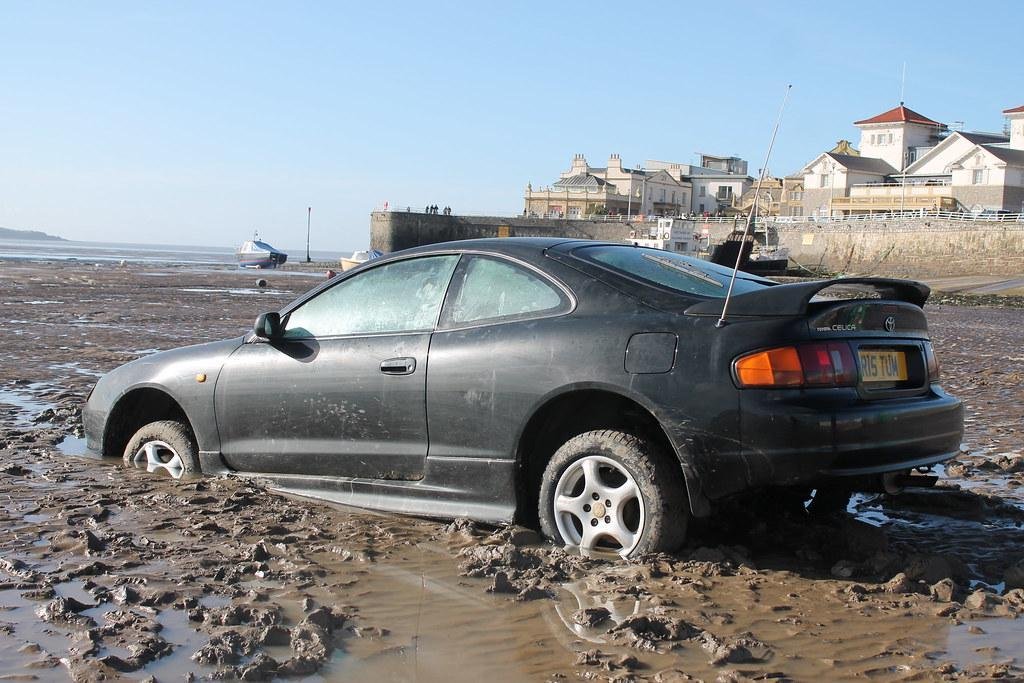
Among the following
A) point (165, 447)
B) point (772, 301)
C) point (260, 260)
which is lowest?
point (260, 260)

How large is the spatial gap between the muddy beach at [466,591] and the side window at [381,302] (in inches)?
36.9

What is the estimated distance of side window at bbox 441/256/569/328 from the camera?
16.1 feet

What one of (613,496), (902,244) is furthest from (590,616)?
(902,244)

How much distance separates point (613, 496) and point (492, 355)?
86cm

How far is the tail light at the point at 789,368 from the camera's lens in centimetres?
421

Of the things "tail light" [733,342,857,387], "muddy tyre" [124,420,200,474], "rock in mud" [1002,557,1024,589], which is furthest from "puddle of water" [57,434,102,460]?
"rock in mud" [1002,557,1024,589]

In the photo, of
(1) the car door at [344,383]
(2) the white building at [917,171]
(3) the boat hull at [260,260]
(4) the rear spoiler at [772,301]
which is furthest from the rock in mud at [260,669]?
(2) the white building at [917,171]

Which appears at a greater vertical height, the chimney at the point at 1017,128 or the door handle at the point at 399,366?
the chimney at the point at 1017,128

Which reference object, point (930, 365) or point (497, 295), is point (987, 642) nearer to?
point (930, 365)

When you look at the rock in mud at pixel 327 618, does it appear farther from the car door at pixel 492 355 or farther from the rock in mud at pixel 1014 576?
the rock in mud at pixel 1014 576

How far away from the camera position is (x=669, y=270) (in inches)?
199

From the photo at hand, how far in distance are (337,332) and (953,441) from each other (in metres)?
3.05

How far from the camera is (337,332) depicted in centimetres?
555

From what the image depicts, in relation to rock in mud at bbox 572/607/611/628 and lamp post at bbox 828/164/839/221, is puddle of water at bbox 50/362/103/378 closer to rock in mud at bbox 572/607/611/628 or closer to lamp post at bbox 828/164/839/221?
rock in mud at bbox 572/607/611/628
